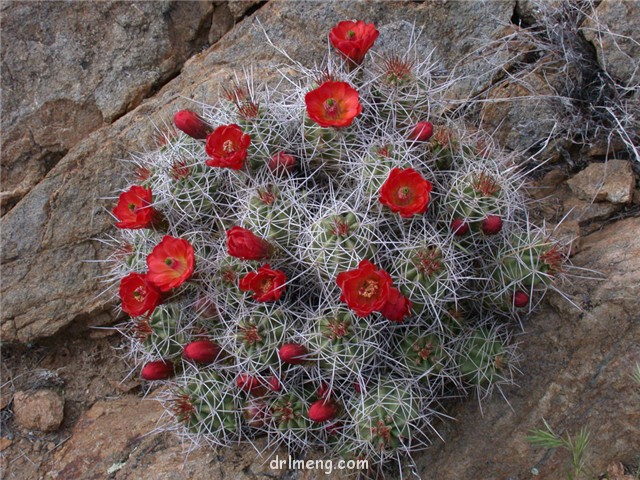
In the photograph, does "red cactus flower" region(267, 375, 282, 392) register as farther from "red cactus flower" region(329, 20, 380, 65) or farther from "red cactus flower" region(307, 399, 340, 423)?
"red cactus flower" region(329, 20, 380, 65)

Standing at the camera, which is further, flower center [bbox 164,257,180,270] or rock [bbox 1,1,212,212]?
rock [bbox 1,1,212,212]

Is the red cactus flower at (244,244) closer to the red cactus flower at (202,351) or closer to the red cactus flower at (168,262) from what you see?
the red cactus flower at (168,262)

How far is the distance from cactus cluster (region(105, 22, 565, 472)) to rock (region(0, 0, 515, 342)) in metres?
0.91

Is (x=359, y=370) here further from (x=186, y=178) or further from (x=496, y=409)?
(x=186, y=178)

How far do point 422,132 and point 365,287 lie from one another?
95 cm

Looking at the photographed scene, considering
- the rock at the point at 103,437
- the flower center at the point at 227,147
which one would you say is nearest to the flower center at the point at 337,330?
the flower center at the point at 227,147

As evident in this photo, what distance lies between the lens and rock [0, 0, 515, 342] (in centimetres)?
430

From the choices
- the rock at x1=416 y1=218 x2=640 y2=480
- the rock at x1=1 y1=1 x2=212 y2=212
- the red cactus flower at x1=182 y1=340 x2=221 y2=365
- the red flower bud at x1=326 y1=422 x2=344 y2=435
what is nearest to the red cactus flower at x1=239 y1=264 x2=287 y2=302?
the red cactus flower at x1=182 y1=340 x2=221 y2=365

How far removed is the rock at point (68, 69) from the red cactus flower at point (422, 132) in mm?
2241

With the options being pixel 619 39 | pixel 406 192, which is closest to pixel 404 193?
pixel 406 192

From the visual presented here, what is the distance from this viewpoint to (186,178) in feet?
11.6

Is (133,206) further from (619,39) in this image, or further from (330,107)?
(619,39)

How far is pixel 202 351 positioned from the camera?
3.32 meters

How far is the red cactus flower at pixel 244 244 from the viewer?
3088 millimetres
